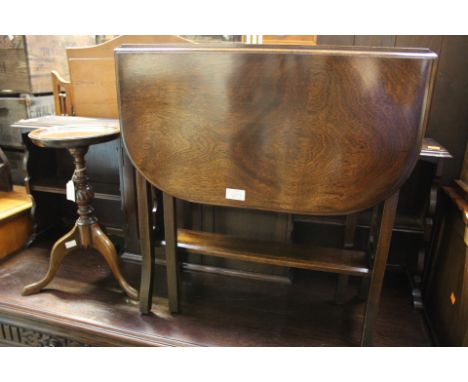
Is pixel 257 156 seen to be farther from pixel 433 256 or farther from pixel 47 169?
pixel 47 169

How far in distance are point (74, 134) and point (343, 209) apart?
1.07 meters

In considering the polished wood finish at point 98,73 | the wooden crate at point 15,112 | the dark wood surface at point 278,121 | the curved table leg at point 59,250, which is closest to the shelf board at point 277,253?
the dark wood surface at point 278,121

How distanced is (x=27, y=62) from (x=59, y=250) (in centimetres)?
143

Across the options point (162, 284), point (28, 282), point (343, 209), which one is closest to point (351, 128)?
point (343, 209)

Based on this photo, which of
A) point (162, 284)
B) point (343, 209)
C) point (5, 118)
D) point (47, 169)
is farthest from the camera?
point (5, 118)

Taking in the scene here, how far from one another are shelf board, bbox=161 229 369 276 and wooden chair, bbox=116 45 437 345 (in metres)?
0.04

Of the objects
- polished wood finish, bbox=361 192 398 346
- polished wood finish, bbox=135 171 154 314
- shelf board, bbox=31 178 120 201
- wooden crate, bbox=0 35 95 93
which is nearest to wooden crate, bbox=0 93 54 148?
wooden crate, bbox=0 35 95 93

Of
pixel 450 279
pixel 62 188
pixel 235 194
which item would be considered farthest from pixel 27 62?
pixel 450 279

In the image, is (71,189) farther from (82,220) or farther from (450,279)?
(450,279)

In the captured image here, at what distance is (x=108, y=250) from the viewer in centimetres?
151

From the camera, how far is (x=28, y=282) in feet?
5.46

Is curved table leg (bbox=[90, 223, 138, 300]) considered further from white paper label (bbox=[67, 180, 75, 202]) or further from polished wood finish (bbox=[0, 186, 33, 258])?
polished wood finish (bbox=[0, 186, 33, 258])

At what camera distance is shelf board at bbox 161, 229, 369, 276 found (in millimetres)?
1243

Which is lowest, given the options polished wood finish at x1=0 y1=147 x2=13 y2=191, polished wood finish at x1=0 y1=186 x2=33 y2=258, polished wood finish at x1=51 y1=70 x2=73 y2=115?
polished wood finish at x1=0 y1=186 x2=33 y2=258
